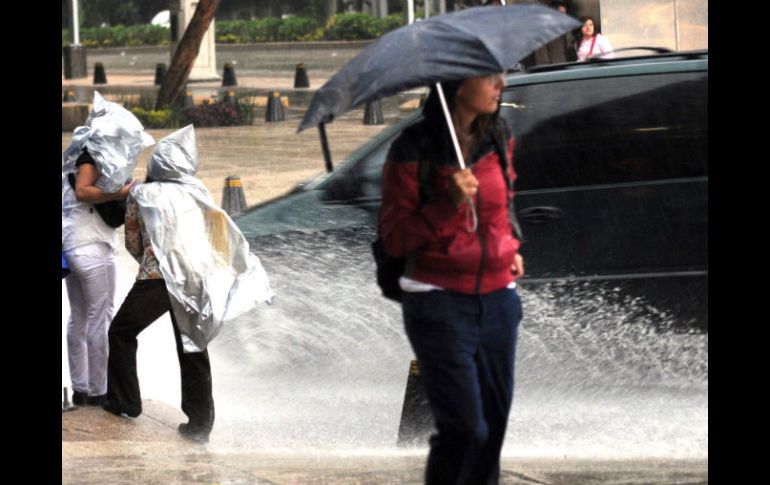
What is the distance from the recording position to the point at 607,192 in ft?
20.5

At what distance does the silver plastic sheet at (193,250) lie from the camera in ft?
20.5

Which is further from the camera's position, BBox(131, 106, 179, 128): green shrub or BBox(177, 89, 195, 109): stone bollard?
BBox(177, 89, 195, 109): stone bollard

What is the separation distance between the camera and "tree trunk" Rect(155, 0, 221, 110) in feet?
68.9

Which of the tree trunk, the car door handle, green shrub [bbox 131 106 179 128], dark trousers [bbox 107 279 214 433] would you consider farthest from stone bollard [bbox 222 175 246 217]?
the tree trunk

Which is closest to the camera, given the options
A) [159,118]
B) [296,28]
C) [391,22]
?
[159,118]

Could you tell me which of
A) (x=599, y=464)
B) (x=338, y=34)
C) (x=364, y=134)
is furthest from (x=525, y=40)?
(x=338, y=34)

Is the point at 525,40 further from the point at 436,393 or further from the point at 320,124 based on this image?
the point at 436,393

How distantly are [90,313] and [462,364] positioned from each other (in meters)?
3.23

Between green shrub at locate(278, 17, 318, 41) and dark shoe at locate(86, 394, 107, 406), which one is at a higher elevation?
green shrub at locate(278, 17, 318, 41)

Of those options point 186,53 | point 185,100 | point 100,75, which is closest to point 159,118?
point 186,53

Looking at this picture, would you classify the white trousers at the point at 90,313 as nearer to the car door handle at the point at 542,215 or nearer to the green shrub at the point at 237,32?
the car door handle at the point at 542,215

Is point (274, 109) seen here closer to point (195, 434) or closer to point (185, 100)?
point (185, 100)

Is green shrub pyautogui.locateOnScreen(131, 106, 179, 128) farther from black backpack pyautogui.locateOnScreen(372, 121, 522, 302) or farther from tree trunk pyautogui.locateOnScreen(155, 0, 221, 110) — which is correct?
black backpack pyautogui.locateOnScreen(372, 121, 522, 302)
